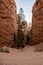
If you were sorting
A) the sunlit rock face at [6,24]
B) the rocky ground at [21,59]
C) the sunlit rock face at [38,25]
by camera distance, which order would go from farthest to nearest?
the sunlit rock face at [38,25] → the sunlit rock face at [6,24] → the rocky ground at [21,59]

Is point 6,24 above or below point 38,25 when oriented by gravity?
above

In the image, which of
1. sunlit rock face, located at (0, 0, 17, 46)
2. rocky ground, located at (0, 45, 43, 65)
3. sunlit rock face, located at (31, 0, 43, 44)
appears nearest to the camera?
rocky ground, located at (0, 45, 43, 65)

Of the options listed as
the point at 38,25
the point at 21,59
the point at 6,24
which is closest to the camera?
the point at 21,59

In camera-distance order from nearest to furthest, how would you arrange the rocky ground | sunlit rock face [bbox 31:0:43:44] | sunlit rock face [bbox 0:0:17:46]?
the rocky ground < sunlit rock face [bbox 0:0:17:46] < sunlit rock face [bbox 31:0:43:44]

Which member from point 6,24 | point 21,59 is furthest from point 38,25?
point 21,59

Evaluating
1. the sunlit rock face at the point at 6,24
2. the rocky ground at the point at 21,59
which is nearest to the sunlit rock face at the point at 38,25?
the sunlit rock face at the point at 6,24

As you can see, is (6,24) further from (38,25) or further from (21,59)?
(21,59)

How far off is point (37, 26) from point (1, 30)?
426 cm

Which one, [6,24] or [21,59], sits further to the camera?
[6,24]

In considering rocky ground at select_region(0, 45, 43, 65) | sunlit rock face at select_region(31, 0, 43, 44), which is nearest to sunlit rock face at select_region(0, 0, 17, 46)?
sunlit rock face at select_region(31, 0, 43, 44)

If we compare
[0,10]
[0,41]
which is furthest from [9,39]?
[0,10]

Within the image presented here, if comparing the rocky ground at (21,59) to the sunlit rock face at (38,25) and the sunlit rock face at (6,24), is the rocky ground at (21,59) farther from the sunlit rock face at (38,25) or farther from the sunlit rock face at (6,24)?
the sunlit rock face at (38,25)

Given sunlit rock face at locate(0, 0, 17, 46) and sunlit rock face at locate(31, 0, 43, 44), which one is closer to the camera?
sunlit rock face at locate(0, 0, 17, 46)

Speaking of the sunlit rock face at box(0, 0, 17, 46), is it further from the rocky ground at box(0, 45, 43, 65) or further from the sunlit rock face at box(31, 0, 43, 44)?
the rocky ground at box(0, 45, 43, 65)
